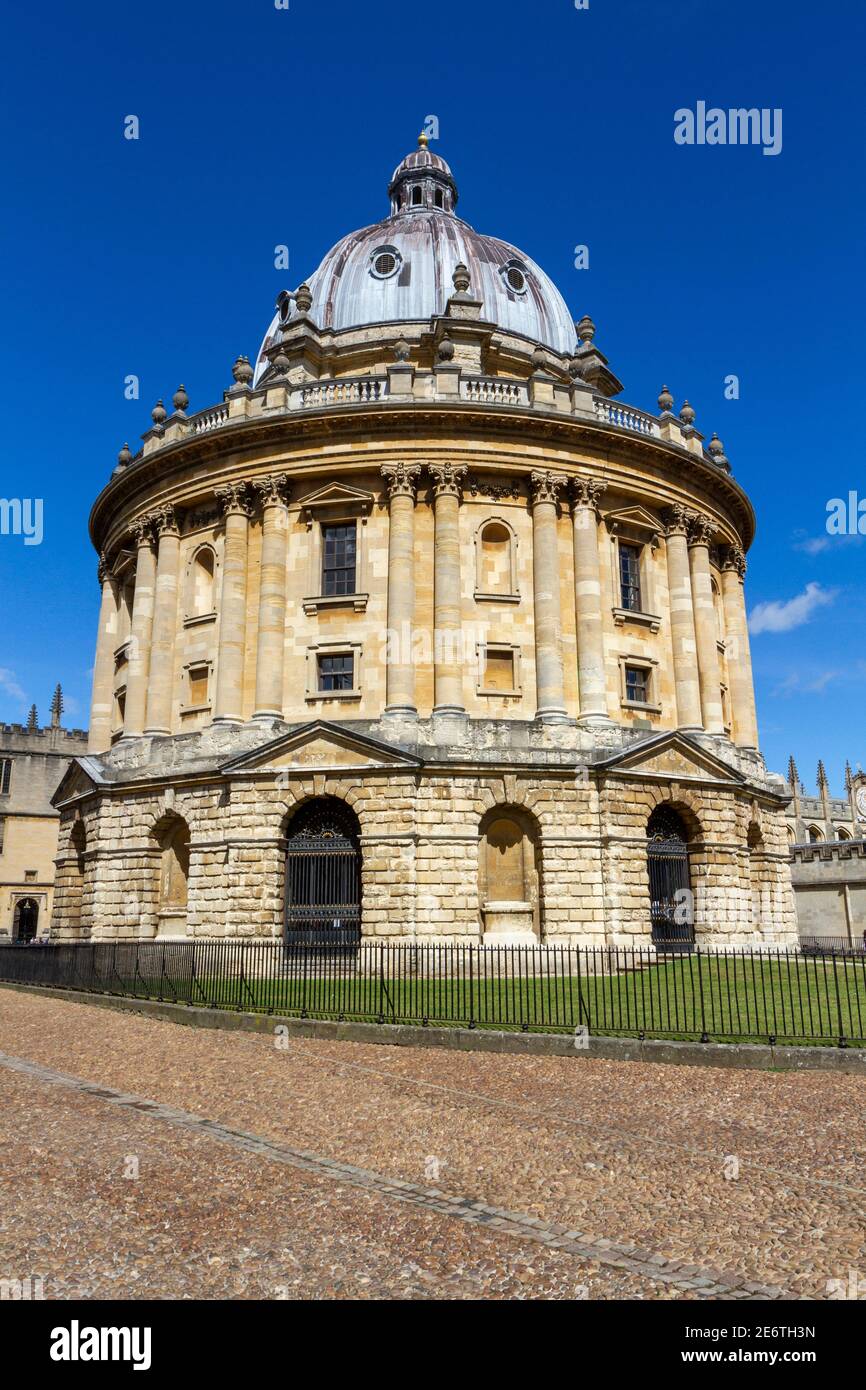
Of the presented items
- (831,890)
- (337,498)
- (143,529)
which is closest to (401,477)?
(337,498)

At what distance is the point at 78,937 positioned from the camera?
30.9 metres

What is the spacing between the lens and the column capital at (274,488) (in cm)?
2898

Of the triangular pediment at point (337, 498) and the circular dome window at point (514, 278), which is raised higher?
the circular dome window at point (514, 278)

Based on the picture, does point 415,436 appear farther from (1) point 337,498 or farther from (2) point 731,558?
(2) point 731,558

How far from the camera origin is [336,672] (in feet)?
92.1

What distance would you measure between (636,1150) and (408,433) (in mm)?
23302

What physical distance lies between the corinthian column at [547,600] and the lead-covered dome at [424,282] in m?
11.4

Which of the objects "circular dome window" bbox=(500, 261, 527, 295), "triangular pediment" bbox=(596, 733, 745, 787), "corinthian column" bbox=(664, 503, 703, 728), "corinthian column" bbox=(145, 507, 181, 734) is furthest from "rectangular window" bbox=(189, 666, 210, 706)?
"circular dome window" bbox=(500, 261, 527, 295)

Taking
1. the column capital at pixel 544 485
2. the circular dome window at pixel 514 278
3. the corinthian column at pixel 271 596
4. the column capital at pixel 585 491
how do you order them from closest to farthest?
the corinthian column at pixel 271 596 → the column capital at pixel 544 485 → the column capital at pixel 585 491 → the circular dome window at pixel 514 278

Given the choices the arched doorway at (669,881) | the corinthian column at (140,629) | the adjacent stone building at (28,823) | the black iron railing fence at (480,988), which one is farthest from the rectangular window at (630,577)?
the adjacent stone building at (28,823)

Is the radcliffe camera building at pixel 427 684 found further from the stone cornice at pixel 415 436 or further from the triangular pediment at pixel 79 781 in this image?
the triangular pediment at pixel 79 781

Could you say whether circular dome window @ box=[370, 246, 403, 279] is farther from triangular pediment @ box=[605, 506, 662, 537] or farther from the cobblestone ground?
the cobblestone ground
